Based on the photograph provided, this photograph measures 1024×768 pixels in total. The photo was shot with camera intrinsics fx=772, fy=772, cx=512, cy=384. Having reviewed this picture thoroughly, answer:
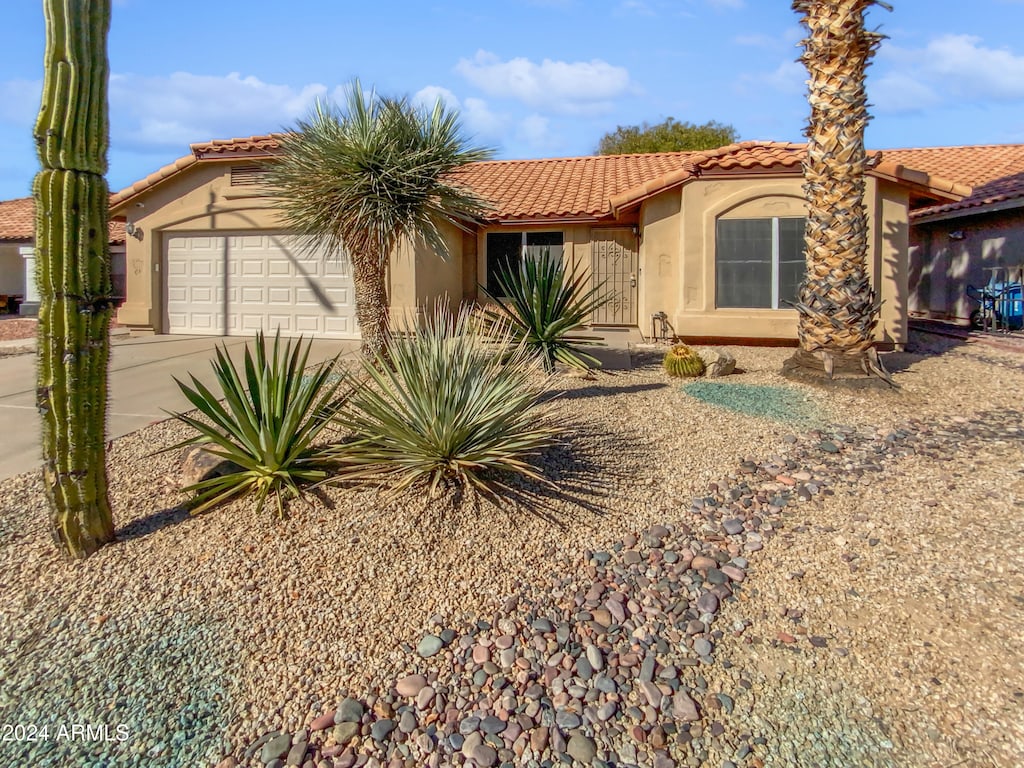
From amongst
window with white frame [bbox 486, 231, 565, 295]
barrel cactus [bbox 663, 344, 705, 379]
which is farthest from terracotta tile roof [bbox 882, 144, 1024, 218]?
barrel cactus [bbox 663, 344, 705, 379]

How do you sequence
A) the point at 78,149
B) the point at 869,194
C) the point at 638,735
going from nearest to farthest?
the point at 638,735 < the point at 78,149 < the point at 869,194

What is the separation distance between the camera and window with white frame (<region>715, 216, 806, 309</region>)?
12.8 meters

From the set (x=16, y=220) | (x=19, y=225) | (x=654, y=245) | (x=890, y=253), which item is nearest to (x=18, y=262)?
(x=19, y=225)

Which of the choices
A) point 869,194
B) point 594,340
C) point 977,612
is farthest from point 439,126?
point 869,194

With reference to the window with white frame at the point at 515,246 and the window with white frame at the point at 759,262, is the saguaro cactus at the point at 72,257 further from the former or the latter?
the window with white frame at the point at 515,246

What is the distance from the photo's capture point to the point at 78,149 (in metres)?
4.64

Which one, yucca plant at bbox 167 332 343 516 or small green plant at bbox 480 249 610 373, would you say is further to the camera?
small green plant at bbox 480 249 610 373

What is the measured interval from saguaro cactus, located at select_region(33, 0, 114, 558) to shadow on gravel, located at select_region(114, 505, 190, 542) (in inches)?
14.2

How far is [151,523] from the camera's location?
5.50 metres

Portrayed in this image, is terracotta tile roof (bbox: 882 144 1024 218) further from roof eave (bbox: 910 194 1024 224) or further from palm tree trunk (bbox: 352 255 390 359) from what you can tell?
palm tree trunk (bbox: 352 255 390 359)

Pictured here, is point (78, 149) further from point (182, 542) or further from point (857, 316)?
point (857, 316)

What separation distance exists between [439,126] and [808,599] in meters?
6.01

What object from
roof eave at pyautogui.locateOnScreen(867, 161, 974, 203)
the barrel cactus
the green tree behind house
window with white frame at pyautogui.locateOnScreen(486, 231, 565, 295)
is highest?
the green tree behind house

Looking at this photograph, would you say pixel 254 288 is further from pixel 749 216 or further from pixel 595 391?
pixel 749 216
